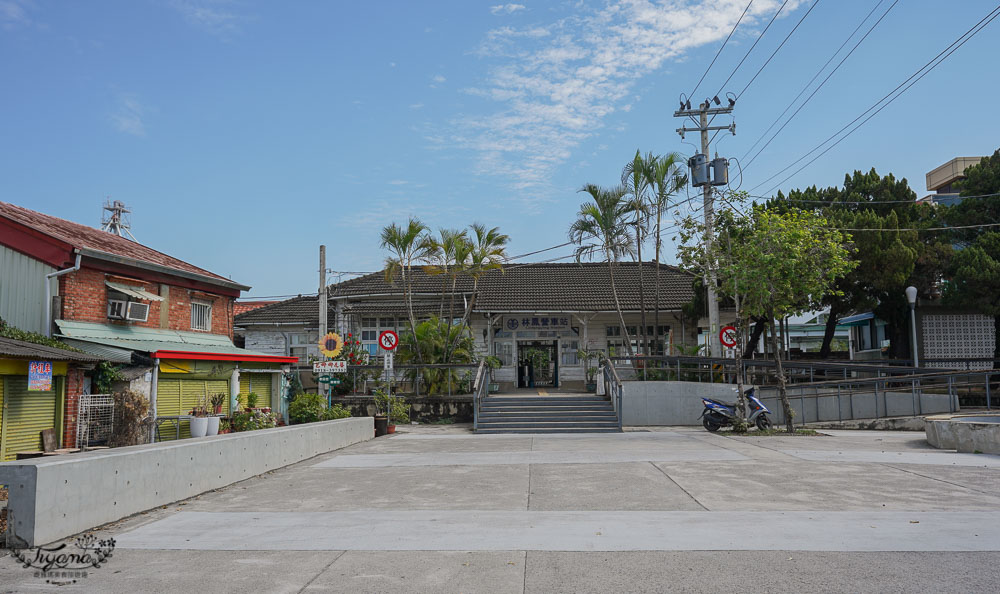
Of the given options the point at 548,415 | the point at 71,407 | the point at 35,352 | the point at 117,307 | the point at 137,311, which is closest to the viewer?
the point at 35,352

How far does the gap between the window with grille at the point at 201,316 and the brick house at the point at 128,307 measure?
0.10ft

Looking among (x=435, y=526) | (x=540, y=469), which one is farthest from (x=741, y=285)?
(x=435, y=526)

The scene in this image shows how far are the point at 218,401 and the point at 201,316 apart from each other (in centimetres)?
372

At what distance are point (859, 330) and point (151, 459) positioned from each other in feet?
106

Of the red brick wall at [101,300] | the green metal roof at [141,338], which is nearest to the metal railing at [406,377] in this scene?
the green metal roof at [141,338]

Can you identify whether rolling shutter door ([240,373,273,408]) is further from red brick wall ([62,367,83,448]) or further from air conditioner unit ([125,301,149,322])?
red brick wall ([62,367,83,448])

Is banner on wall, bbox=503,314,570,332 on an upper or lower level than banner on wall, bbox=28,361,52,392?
upper

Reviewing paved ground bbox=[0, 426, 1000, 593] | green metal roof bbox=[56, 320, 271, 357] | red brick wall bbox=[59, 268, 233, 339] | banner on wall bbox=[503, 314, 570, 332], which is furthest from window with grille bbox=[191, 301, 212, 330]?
banner on wall bbox=[503, 314, 570, 332]

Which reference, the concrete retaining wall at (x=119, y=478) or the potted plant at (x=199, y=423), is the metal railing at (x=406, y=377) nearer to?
the potted plant at (x=199, y=423)

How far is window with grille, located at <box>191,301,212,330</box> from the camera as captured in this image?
1992 centimetres

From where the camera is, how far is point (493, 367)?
23.9 metres

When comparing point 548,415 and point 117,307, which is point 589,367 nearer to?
point 548,415

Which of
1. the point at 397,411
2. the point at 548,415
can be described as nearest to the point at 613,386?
the point at 548,415

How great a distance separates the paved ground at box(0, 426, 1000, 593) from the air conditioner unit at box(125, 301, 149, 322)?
716 cm
